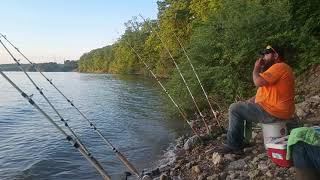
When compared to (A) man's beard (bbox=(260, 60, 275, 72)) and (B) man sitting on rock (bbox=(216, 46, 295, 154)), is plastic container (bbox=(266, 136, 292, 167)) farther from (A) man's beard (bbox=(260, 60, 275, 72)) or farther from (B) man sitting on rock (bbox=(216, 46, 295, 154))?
(A) man's beard (bbox=(260, 60, 275, 72))

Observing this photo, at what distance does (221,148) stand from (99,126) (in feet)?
30.5

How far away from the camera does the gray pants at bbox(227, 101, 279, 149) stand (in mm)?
6859

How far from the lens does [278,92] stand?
6699 mm

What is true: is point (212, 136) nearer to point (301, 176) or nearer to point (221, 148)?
point (221, 148)

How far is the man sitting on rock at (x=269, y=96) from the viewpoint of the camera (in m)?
6.64

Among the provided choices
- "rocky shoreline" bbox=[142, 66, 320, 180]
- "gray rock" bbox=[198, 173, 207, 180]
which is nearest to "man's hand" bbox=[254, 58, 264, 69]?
"rocky shoreline" bbox=[142, 66, 320, 180]

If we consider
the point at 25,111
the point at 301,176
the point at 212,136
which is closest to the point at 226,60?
the point at 212,136

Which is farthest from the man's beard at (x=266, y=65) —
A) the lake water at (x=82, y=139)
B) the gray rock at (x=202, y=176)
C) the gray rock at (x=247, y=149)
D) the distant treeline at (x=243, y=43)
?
the distant treeline at (x=243, y=43)

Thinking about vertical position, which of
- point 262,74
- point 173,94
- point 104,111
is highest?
point 262,74

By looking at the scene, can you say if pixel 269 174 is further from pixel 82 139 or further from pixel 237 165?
pixel 82 139

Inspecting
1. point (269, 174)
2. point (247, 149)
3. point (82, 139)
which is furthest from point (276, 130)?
point (82, 139)

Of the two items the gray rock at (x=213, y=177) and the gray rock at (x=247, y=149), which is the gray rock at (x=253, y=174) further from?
the gray rock at (x=247, y=149)

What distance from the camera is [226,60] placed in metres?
14.3

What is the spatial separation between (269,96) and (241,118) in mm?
626
